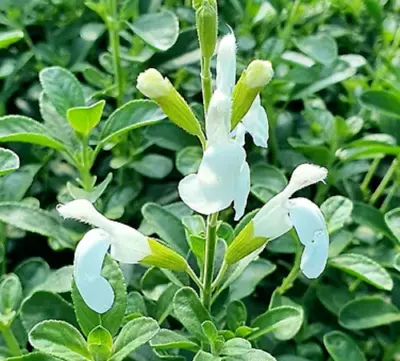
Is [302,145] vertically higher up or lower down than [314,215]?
lower down

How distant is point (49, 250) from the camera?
1.36 metres

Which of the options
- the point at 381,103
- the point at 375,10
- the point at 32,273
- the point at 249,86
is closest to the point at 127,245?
the point at 249,86

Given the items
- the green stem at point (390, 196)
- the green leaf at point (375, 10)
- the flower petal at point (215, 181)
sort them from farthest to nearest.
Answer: the green leaf at point (375, 10) < the green stem at point (390, 196) < the flower petal at point (215, 181)

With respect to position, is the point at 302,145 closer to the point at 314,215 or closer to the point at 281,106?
the point at 281,106

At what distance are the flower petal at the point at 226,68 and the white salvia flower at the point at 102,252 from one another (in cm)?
20

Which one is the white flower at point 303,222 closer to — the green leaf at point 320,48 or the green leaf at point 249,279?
the green leaf at point 249,279

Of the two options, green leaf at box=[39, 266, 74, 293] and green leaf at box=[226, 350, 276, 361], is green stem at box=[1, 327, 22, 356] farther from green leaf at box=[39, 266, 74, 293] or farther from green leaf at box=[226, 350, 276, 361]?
green leaf at box=[226, 350, 276, 361]

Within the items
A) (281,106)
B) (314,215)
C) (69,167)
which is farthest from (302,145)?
(314,215)

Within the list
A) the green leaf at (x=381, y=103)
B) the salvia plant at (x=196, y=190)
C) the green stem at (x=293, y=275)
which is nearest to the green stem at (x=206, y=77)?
the salvia plant at (x=196, y=190)

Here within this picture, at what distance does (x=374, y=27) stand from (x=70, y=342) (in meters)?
1.32

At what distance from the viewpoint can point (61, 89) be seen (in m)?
1.17

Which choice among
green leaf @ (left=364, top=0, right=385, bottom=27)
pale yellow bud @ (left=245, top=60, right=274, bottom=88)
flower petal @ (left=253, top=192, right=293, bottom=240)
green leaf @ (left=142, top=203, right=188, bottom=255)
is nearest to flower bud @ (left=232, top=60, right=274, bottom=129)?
pale yellow bud @ (left=245, top=60, right=274, bottom=88)

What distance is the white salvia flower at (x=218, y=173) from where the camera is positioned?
28.2 inches

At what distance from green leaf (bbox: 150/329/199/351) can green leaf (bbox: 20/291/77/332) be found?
16cm
